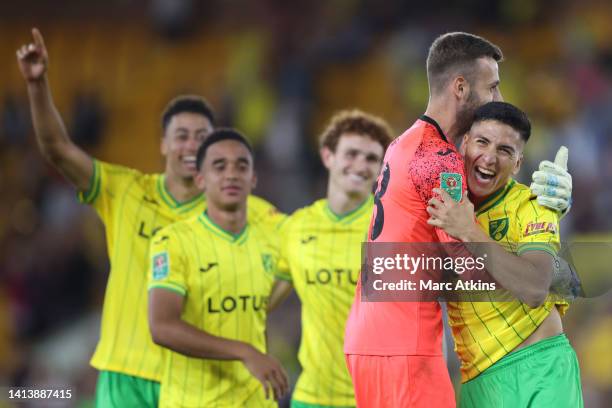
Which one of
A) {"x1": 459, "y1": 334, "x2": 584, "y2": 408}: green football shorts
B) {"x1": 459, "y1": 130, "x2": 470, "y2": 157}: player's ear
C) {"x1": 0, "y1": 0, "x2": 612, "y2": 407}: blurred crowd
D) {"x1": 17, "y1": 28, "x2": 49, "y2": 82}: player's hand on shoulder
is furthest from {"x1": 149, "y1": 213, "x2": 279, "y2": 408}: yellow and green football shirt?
{"x1": 0, "y1": 0, "x2": 612, "y2": 407}: blurred crowd

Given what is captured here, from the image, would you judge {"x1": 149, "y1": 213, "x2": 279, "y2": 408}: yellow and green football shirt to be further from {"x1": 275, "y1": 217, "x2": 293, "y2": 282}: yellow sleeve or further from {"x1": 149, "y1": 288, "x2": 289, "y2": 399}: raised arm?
{"x1": 275, "y1": 217, "x2": 293, "y2": 282}: yellow sleeve

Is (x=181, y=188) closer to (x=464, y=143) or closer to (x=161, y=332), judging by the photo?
(x=161, y=332)

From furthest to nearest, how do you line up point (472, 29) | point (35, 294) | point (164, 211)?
point (472, 29) < point (35, 294) < point (164, 211)

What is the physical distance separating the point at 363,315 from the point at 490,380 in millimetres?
642

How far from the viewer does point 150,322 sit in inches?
203

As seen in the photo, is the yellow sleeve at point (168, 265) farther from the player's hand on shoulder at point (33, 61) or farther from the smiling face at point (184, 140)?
the player's hand on shoulder at point (33, 61)

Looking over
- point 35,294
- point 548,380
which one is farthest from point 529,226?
point 35,294

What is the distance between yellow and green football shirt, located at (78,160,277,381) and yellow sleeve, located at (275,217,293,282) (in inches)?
12.3

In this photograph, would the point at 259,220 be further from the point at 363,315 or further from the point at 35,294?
the point at 35,294

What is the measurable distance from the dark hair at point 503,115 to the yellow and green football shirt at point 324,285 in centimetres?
191

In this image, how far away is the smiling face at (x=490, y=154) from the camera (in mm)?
4445

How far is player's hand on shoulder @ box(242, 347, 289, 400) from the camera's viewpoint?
16.0 feet

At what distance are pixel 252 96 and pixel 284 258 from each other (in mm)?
6744

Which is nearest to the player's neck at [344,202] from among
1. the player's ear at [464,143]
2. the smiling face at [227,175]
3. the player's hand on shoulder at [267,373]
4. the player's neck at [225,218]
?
the smiling face at [227,175]
